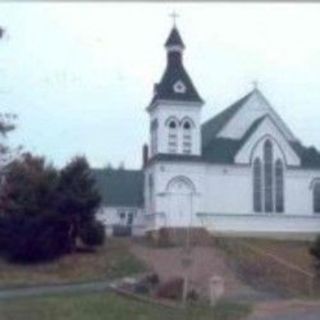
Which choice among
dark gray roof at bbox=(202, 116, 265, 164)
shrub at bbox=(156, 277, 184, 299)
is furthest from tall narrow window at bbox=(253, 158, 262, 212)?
shrub at bbox=(156, 277, 184, 299)

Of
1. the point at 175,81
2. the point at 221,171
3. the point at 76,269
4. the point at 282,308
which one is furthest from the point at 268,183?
the point at 282,308

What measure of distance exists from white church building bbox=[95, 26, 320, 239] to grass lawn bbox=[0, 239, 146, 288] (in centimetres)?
1045

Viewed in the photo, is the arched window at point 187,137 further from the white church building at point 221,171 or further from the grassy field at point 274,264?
the grassy field at point 274,264

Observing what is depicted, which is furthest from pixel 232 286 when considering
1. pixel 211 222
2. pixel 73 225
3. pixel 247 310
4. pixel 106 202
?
pixel 106 202

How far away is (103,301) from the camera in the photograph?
36406 millimetres

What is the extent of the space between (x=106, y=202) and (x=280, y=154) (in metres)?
18.8

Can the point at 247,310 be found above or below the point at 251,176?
below

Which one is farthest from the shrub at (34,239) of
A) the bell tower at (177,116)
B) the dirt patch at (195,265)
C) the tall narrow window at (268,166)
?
the tall narrow window at (268,166)

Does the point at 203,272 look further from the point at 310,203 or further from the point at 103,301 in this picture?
the point at 310,203

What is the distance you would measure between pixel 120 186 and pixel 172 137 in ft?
58.2

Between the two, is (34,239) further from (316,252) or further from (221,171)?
(221,171)

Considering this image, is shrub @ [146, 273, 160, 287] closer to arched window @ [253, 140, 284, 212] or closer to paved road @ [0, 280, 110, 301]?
paved road @ [0, 280, 110, 301]

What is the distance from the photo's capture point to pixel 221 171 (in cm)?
6831

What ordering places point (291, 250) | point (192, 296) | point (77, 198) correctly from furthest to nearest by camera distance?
point (291, 250) < point (77, 198) < point (192, 296)
